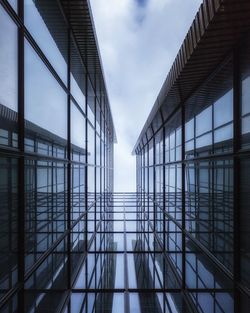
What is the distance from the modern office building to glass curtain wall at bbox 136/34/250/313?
0.06ft

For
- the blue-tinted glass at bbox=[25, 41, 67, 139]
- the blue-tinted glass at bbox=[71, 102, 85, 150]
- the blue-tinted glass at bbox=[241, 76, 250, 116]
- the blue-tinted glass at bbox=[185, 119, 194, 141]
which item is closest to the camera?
the blue-tinted glass at bbox=[241, 76, 250, 116]

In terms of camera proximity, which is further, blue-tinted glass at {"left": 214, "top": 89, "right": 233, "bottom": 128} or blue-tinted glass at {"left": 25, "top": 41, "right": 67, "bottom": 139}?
blue-tinted glass at {"left": 214, "top": 89, "right": 233, "bottom": 128}

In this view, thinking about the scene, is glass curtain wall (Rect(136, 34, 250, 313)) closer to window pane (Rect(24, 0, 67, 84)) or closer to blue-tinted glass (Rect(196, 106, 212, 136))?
blue-tinted glass (Rect(196, 106, 212, 136))

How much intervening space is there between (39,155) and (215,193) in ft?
14.3

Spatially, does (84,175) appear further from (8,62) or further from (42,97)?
(8,62)

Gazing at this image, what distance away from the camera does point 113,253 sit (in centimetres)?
1227

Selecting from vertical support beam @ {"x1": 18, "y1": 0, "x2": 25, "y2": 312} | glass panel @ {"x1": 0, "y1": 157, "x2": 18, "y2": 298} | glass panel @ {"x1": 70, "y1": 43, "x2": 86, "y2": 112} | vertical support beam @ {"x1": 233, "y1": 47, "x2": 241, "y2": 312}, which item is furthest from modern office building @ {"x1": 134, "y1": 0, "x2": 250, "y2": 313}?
glass panel @ {"x1": 0, "y1": 157, "x2": 18, "y2": 298}

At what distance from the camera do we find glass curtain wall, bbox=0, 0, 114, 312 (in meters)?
4.68

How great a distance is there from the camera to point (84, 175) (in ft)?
43.1

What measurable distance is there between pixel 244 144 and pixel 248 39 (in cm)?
204

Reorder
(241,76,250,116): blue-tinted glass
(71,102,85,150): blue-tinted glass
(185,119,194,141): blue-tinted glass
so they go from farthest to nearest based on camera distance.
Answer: (71,102,85,150): blue-tinted glass
(185,119,194,141): blue-tinted glass
(241,76,250,116): blue-tinted glass

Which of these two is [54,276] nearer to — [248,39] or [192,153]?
[192,153]

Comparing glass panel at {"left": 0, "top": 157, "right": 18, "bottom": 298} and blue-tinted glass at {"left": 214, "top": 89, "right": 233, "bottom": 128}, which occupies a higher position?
blue-tinted glass at {"left": 214, "top": 89, "right": 233, "bottom": 128}

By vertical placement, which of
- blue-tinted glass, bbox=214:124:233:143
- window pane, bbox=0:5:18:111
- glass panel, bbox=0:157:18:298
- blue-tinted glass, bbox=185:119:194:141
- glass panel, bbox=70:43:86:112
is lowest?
glass panel, bbox=0:157:18:298
